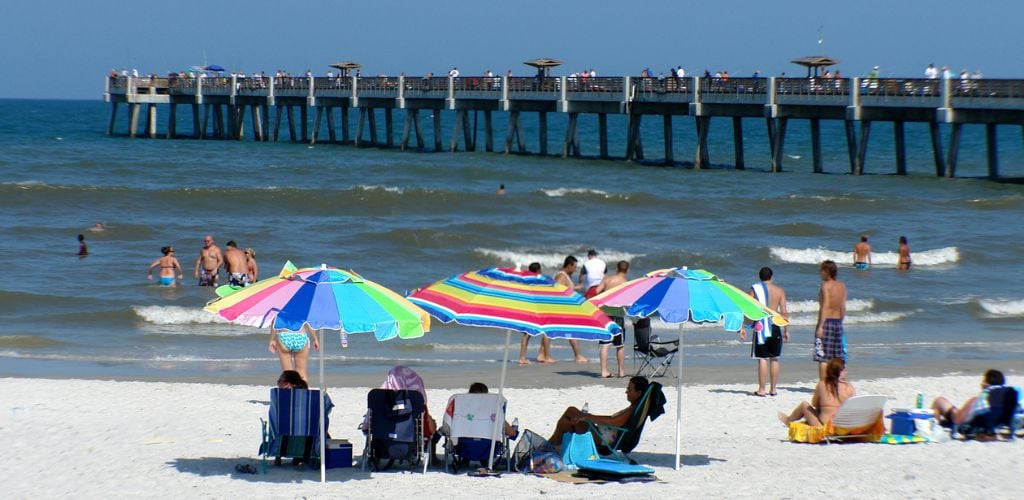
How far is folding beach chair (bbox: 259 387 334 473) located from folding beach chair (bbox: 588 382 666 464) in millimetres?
1747

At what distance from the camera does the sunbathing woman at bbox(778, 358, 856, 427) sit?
8.96 meters

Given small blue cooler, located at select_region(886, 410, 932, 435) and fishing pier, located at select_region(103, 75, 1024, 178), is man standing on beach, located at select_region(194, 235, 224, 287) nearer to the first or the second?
small blue cooler, located at select_region(886, 410, 932, 435)

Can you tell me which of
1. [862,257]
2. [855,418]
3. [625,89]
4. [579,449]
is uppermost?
[625,89]

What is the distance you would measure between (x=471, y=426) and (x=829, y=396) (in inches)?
107

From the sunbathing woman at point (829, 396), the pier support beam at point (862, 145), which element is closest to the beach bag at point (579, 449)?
the sunbathing woman at point (829, 396)

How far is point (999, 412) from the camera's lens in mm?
9016

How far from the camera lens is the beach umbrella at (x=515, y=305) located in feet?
23.1

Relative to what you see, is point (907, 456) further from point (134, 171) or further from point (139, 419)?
point (134, 171)

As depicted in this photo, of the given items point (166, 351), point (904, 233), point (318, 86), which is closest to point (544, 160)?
point (318, 86)

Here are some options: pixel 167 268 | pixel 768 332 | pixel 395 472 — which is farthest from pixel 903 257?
pixel 395 472

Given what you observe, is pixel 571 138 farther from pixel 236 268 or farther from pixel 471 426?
pixel 471 426

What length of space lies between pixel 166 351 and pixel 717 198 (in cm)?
1979

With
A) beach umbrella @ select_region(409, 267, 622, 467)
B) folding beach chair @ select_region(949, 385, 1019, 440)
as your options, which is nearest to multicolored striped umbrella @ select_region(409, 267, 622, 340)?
beach umbrella @ select_region(409, 267, 622, 467)

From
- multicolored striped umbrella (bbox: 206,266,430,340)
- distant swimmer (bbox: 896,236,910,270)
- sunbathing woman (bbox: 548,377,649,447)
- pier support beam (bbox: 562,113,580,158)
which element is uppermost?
pier support beam (bbox: 562,113,580,158)
